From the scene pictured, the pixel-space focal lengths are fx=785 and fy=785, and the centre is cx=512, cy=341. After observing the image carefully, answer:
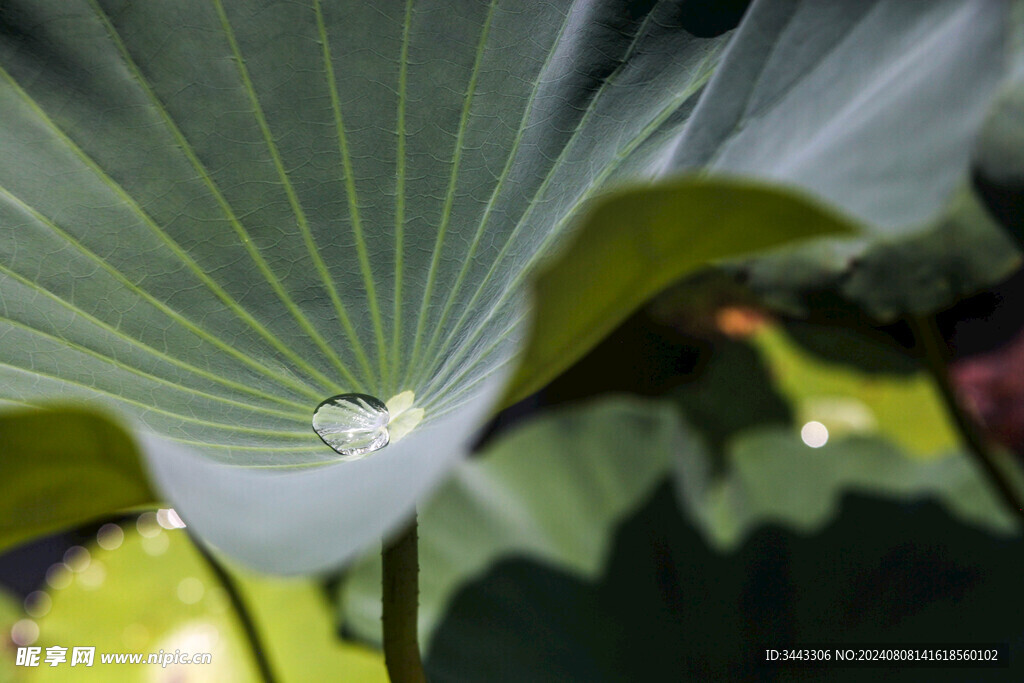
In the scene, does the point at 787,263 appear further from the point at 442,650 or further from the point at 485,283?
the point at 442,650

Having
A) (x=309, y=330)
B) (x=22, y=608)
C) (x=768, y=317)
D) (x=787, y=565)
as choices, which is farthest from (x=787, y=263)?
(x=22, y=608)

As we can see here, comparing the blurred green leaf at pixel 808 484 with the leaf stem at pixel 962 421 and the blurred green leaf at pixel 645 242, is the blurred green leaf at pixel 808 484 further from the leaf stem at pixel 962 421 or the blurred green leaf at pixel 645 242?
the blurred green leaf at pixel 645 242

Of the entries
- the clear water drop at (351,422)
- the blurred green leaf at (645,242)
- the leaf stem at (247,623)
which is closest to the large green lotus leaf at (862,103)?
the blurred green leaf at (645,242)

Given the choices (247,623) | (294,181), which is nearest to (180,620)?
(247,623)

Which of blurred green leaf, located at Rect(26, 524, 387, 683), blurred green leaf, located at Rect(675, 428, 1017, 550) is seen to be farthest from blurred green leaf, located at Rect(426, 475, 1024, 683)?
blurred green leaf, located at Rect(26, 524, 387, 683)

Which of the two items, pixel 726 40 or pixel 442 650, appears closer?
pixel 726 40
